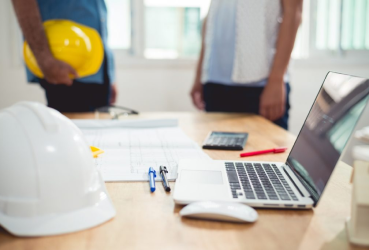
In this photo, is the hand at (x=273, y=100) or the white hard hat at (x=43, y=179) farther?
the hand at (x=273, y=100)

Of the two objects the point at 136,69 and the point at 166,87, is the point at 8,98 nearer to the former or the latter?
the point at 136,69

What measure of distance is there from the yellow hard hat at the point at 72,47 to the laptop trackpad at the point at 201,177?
0.90 meters

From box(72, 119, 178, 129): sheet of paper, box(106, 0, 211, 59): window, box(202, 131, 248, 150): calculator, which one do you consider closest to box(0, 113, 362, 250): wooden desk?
box(202, 131, 248, 150): calculator

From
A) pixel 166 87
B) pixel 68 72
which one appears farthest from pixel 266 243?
pixel 166 87

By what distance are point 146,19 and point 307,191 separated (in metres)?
2.67

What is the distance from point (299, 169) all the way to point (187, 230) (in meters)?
0.30

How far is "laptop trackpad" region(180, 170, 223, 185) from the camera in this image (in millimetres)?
746

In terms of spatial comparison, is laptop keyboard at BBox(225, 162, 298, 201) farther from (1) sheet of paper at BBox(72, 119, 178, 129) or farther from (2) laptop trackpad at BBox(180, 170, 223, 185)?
(1) sheet of paper at BBox(72, 119, 178, 129)

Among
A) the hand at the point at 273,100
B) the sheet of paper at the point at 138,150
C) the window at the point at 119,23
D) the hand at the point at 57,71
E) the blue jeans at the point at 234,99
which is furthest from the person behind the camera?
the window at the point at 119,23

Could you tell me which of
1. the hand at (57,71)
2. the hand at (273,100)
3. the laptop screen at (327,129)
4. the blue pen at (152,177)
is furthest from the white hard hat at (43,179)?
the hand at (273,100)

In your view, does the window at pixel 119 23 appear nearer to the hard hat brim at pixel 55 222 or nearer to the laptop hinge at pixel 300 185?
the laptop hinge at pixel 300 185

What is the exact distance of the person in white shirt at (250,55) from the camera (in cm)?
159

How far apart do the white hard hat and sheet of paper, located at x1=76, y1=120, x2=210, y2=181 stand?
0.18 meters

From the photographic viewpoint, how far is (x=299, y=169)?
79cm
